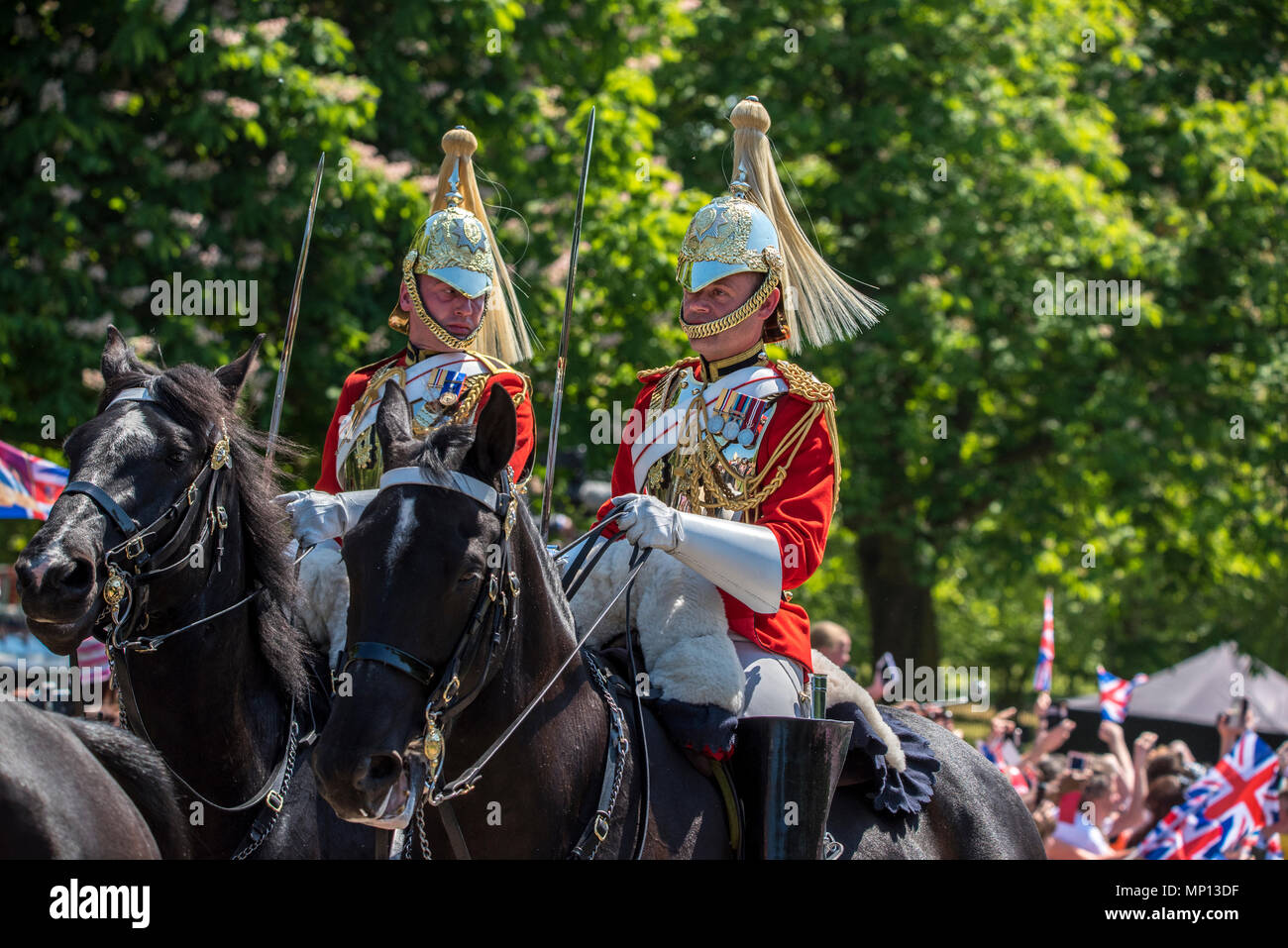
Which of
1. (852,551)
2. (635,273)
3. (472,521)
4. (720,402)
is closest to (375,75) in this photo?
(635,273)

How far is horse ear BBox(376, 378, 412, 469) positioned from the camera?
11.1ft

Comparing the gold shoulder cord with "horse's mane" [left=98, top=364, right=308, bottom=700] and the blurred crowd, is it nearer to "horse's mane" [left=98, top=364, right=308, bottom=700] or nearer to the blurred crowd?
"horse's mane" [left=98, top=364, right=308, bottom=700]

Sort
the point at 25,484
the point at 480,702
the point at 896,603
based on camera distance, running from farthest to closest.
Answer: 1. the point at 896,603
2. the point at 25,484
3. the point at 480,702

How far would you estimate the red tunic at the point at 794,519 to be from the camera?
4.16 metres

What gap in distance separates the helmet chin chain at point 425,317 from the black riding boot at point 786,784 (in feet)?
5.76

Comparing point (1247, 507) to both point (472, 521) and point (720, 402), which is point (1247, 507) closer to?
point (720, 402)

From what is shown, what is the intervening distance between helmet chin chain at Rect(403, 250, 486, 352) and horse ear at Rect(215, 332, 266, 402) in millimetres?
761

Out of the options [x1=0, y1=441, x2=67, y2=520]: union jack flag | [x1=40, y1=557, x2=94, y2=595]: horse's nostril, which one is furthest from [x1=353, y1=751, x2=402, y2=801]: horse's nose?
[x1=0, y1=441, x2=67, y2=520]: union jack flag

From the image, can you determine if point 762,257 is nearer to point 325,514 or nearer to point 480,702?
point 325,514

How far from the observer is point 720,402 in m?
4.59

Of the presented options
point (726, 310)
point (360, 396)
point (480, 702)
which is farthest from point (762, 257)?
point (480, 702)

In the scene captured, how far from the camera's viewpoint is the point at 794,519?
4230mm

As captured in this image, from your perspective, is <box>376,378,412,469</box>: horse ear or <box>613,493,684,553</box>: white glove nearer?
<box>376,378,412,469</box>: horse ear

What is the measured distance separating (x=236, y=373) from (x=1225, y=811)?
20.1 ft
